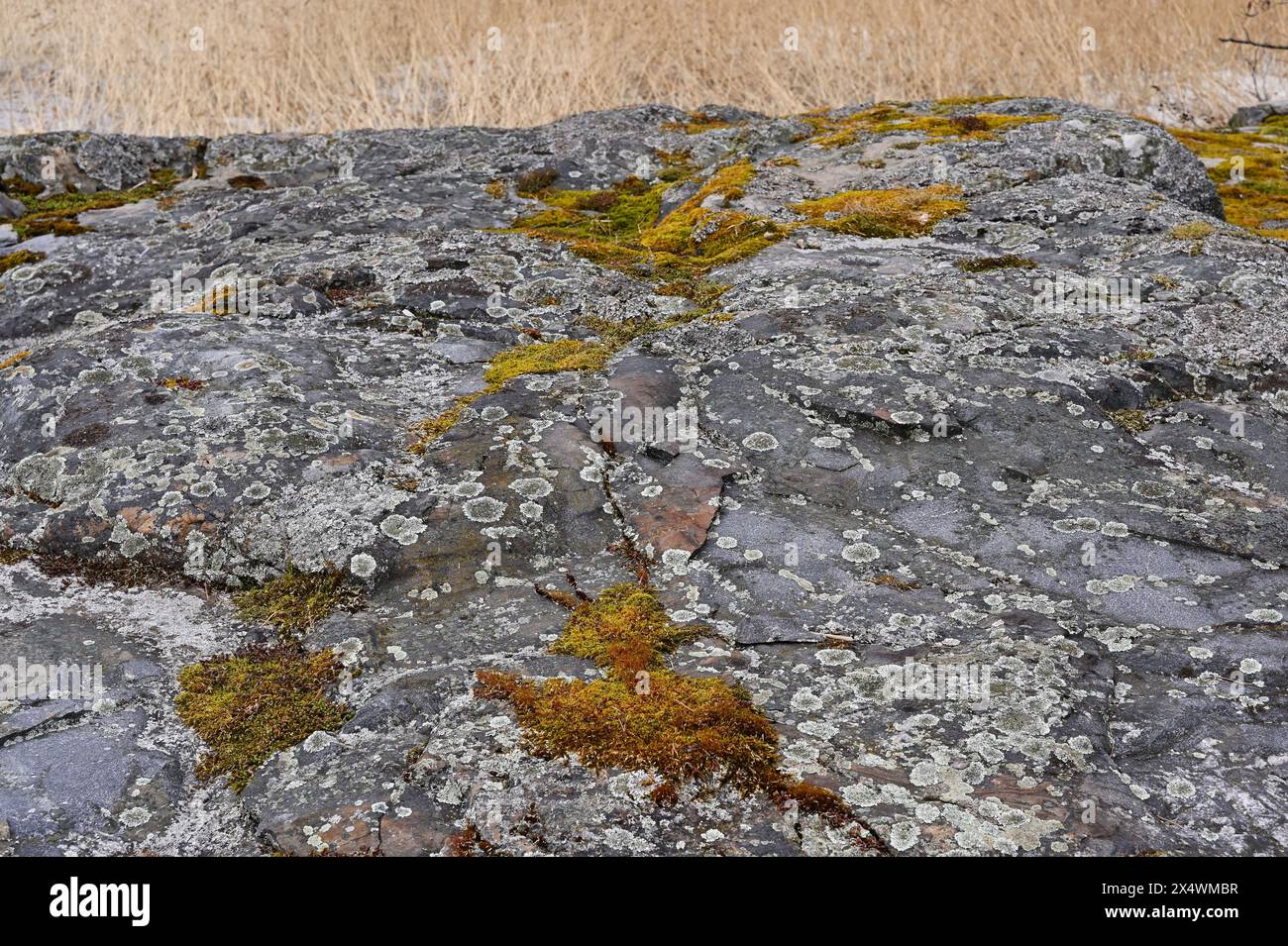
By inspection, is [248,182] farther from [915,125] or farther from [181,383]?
[915,125]

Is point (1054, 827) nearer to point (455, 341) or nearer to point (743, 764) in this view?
point (743, 764)

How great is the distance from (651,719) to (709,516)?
1.47 m

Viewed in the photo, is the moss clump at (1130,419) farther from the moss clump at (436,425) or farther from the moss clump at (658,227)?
the moss clump at (436,425)

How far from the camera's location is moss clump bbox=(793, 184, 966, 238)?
8.16m

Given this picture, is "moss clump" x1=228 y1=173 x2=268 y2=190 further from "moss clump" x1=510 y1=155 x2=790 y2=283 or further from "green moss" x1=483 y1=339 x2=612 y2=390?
"green moss" x1=483 y1=339 x2=612 y2=390

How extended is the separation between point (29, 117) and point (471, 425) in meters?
15.0

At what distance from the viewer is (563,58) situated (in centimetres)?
1623

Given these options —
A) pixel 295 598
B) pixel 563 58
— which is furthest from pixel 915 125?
pixel 295 598

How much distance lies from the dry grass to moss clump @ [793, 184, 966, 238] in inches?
323

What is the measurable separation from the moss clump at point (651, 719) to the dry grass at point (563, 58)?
13.0m

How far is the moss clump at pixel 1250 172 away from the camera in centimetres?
1050

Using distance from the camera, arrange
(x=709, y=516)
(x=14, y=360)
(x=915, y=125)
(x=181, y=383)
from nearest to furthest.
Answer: (x=709, y=516) → (x=181, y=383) → (x=14, y=360) → (x=915, y=125)

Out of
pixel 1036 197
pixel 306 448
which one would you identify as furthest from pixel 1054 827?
pixel 1036 197

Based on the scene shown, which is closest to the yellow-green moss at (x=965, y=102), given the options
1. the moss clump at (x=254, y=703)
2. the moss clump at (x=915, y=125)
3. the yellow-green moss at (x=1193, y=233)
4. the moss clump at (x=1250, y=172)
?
the moss clump at (x=915, y=125)
